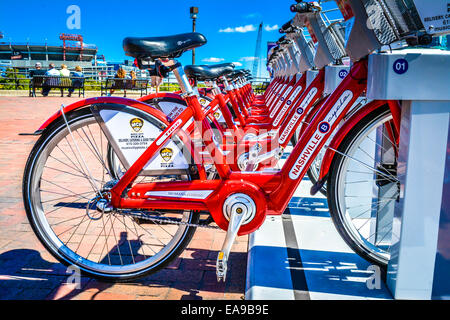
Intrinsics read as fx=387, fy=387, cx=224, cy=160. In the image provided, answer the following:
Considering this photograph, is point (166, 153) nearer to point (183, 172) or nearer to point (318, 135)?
point (183, 172)

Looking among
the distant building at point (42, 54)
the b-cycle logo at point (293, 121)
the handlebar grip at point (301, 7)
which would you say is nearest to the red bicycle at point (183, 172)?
the handlebar grip at point (301, 7)

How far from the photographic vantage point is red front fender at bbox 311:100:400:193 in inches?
77.6

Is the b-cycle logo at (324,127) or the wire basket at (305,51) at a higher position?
the wire basket at (305,51)

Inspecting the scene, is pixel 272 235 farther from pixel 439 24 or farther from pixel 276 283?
pixel 439 24

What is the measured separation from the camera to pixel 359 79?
2.05 m

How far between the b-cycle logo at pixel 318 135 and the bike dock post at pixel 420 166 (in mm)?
285

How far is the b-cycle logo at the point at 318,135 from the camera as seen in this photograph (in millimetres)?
2115

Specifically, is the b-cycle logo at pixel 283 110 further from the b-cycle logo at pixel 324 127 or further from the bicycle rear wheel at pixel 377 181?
the b-cycle logo at pixel 324 127

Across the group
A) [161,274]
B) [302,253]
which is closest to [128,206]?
[161,274]

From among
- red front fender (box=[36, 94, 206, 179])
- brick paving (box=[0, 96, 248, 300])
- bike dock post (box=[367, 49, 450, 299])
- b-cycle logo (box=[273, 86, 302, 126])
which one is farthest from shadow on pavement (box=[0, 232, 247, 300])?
b-cycle logo (box=[273, 86, 302, 126])

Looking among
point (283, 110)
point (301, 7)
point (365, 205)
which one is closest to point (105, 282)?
point (365, 205)

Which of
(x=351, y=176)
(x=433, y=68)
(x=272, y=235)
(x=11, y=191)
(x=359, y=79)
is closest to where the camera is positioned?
(x=433, y=68)

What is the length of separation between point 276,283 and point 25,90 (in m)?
22.8

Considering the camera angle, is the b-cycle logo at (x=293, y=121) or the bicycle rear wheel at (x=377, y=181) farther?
the b-cycle logo at (x=293, y=121)
